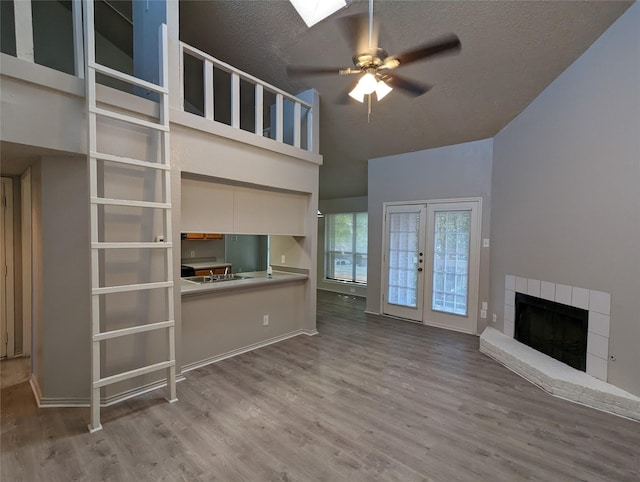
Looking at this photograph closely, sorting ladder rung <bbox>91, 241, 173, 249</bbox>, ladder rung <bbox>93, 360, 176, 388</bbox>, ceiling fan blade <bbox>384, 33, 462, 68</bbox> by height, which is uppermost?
ceiling fan blade <bbox>384, 33, 462, 68</bbox>

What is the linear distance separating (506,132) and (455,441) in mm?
3632

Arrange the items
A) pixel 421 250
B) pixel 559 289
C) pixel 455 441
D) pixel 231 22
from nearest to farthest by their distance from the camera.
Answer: pixel 455 441, pixel 559 289, pixel 231 22, pixel 421 250

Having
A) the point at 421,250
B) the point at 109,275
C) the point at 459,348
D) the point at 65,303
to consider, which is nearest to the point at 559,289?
the point at 459,348

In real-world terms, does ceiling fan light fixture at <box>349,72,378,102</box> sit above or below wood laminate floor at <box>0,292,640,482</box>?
above

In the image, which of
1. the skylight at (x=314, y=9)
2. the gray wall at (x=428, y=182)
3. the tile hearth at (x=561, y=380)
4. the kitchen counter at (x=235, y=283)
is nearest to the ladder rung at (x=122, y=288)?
the kitchen counter at (x=235, y=283)

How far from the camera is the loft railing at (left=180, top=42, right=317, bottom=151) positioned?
2.95m

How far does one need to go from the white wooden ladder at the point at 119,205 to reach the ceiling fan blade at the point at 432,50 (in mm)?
1879

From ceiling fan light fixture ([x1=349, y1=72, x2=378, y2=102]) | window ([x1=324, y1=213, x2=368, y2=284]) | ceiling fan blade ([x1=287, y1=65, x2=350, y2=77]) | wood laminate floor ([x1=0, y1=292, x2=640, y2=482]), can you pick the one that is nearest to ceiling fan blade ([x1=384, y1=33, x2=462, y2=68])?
ceiling fan light fixture ([x1=349, y1=72, x2=378, y2=102])

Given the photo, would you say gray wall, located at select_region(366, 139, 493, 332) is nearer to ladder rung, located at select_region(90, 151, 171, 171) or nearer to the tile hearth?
the tile hearth

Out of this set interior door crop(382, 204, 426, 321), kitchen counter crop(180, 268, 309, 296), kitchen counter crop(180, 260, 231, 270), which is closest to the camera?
kitchen counter crop(180, 268, 309, 296)

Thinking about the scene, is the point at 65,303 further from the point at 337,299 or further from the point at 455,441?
the point at 337,299

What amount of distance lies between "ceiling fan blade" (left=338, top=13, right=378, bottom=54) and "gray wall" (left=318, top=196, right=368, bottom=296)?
4.85m

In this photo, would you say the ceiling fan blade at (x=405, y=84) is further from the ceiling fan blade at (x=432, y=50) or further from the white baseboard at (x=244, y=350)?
the white baseboard at (x=244, y=350)

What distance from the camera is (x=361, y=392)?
2686 mm
